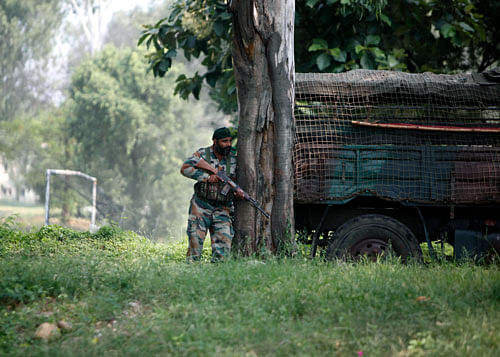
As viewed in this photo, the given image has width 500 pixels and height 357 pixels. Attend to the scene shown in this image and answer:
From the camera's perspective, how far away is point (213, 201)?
7398 mm

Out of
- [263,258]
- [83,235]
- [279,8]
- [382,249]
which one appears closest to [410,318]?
[382,249]

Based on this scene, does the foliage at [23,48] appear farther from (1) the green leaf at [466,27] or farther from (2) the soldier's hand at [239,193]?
(2) the soldier's hand at [239,193]

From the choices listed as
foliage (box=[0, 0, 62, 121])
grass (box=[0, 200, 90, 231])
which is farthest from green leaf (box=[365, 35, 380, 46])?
foliage (box=[0, 0, 62, 121])

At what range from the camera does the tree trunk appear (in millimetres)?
7184

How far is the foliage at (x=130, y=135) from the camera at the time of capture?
31.1 meters

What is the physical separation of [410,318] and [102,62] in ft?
103

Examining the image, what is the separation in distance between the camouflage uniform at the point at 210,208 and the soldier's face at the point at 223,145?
0.08 metres

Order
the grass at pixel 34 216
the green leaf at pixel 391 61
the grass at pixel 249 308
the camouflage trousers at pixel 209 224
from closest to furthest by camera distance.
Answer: the grass at pixel 249 308 < the camouflage trousers at pixel 209 224 < the green leaf at pixel 391 61 < the grass at pixel 34 216

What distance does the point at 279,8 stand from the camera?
720 cm

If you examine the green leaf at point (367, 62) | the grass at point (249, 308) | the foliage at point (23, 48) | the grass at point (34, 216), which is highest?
the foliage at point (23, 48)

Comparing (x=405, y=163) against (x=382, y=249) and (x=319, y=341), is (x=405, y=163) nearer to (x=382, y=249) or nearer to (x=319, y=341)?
(x=382, y=249)

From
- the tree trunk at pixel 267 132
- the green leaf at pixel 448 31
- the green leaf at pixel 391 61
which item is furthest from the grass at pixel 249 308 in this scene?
the green leaf at pixel 448 31

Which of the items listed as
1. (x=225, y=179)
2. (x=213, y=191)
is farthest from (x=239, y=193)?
(x=213, y=191)

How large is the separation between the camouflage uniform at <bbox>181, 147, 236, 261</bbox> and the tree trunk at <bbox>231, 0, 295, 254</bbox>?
23 cm
